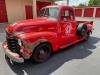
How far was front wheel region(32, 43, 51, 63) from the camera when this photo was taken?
4.20 metres

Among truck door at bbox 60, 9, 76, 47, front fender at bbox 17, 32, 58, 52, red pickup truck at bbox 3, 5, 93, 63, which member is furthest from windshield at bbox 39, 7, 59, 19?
front fender at bbox 17, 32, 58, 52

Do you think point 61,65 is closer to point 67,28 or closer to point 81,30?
point 67,28

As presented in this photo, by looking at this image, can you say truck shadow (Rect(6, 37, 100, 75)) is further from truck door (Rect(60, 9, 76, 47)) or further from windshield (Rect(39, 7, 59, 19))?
windshield (Rect(39, 7, 59, 19))

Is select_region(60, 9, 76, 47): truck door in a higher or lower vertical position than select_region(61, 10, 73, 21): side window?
lower

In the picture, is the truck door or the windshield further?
the truck door

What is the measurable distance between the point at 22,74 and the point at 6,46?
137 centimetres

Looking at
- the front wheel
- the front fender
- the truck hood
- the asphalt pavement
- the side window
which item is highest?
the side window

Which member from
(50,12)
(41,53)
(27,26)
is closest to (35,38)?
(27,26)

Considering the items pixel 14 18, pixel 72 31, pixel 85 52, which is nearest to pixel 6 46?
pixel 72 31

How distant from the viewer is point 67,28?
534cm

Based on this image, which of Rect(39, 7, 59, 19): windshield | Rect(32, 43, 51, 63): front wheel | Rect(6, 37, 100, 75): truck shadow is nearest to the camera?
Rect(6, 37, 100, 75): truck shadow

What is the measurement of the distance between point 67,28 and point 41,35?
1.60 metres

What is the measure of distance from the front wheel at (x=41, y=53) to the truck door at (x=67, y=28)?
89cm

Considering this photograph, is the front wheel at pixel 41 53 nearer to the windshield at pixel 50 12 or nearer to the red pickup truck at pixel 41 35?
the red pickup truck at pixel 41 35
